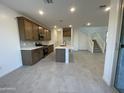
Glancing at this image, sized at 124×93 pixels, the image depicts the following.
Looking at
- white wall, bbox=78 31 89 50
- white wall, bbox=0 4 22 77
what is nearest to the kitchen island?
white wall, bbox=0 4 22 77

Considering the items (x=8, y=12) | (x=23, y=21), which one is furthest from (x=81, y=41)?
(x=8, y=12)

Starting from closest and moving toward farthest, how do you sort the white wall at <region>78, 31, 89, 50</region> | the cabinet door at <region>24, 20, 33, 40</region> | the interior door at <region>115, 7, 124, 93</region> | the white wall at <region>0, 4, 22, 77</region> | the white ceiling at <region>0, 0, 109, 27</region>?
the interior door at <region>115, 7, 124, 93</region>, the white ceiling at <region>0, 0, 109, 27</region>, the white wall at <region>0, 4, 22, 77</region>, the cabinet door at <region>24, 20, 33, 40</region>, the white wall at <region>78, 31, 89, 50</region>

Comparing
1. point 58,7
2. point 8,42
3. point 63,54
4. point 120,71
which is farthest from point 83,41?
point 8,42

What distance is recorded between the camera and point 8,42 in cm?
312

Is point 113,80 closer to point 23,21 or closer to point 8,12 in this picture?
point 23,21

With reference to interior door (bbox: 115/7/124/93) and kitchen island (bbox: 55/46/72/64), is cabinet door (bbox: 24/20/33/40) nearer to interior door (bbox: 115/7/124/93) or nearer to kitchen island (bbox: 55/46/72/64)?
kitchen island (bbox: 55/46/72/64)

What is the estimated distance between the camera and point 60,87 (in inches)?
86.0

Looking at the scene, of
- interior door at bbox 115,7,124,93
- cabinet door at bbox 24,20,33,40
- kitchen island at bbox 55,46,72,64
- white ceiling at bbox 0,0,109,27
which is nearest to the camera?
interior door at bbox 115,7,124,93

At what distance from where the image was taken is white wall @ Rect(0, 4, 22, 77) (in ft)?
9.36

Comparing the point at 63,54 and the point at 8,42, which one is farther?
the point at 63,54

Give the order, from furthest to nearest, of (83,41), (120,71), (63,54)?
(83,41) < (63,54) < (120,71)

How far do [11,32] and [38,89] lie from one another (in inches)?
99.1

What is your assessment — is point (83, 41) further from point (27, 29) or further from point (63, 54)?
point (27, 29)

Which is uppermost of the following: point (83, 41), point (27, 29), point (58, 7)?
point (58, 7)
